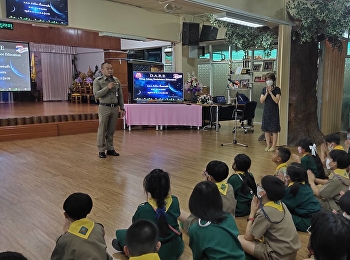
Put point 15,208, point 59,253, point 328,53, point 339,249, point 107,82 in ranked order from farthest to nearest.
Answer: point 328,53 → point 107,82 → point 15,208 → point 59,253 → point 339,249

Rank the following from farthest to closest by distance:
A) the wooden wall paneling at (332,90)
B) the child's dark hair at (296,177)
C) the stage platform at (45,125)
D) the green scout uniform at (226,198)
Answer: the wooden wall paneling at (332,90)
the stage platform at (45,125)
the child's dark hair at (296,177)
the green scout uniform at (226,198)

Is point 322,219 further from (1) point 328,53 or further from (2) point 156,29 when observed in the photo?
(2) point 156,29

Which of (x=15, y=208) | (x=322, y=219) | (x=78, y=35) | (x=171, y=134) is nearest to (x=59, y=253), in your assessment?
(x=322, y=219)

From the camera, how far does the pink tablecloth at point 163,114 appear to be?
8.62 metres

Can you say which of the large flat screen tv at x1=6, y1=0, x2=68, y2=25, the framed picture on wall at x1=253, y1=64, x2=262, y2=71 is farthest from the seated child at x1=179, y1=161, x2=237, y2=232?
the framed picture on wall at x1=253, y1=64, x2=262, y2=71

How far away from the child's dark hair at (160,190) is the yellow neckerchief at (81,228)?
0.50 meters

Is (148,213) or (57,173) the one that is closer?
(148,213)

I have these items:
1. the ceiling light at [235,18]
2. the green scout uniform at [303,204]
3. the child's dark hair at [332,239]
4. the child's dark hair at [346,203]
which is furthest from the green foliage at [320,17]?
the child's dark hair at [332,239]

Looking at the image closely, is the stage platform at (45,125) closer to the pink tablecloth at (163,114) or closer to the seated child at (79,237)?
the pink tablecloth at (163,114)

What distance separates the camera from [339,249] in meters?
1.41

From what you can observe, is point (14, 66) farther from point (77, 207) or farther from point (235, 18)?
point (77, 207)

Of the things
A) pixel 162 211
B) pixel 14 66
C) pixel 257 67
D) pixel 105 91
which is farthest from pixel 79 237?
pixel 257 67

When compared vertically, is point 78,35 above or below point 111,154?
above

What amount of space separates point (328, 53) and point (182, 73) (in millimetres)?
Answer: 3654
